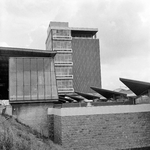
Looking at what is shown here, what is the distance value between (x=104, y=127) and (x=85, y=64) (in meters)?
61.7

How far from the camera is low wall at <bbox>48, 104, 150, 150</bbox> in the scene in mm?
18531

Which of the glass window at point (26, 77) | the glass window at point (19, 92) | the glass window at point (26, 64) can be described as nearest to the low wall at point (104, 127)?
the glass window at point (19, 92)

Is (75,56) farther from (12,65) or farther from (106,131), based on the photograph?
(106,131)

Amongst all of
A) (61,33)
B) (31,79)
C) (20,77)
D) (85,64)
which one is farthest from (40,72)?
(85,64)

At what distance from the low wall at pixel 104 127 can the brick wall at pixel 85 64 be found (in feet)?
192

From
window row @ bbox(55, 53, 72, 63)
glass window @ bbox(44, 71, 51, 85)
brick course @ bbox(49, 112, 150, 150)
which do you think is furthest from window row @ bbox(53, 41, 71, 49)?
brick course @ bbox(49, 112, 150, 150)

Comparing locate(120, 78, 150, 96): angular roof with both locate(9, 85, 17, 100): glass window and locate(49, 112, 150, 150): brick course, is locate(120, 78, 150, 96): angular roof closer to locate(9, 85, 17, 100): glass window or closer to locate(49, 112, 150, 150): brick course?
locate(49, 112, 150, 150): brick course

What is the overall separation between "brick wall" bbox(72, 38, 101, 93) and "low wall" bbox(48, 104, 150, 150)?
58.6 metres

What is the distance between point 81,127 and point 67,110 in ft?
6.76

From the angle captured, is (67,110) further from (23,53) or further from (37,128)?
(23,53)

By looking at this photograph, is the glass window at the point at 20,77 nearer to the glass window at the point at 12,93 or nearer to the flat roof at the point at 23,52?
the glass window at the point at 12,93

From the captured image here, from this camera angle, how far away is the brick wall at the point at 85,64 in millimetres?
78625

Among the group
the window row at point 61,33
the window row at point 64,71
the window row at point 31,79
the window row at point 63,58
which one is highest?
the window row at point 61,33

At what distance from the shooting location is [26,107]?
23406mm
